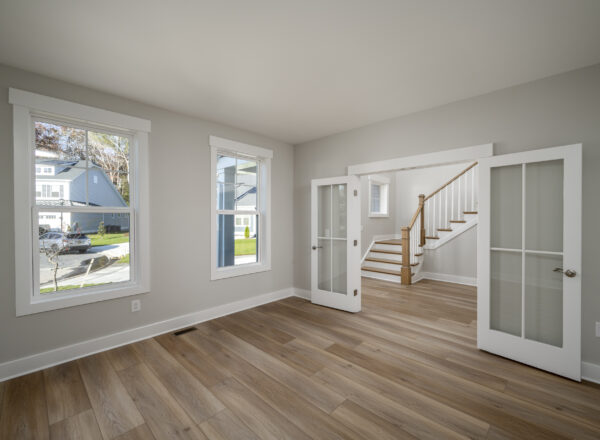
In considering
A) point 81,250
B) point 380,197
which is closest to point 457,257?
point 380,197

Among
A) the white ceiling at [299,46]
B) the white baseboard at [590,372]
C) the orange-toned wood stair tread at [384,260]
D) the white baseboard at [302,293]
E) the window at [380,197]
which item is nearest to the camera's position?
the white ceiling at [299,46]

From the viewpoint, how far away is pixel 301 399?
1.97 meters

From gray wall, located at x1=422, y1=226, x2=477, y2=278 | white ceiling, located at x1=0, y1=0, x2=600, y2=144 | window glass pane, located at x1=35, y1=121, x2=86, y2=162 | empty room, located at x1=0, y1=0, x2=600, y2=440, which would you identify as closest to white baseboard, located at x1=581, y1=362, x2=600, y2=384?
empty room, located at x1=0, y1=0, x2=600, y2=440

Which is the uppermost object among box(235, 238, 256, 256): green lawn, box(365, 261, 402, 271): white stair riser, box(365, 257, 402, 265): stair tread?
box(235, 238, 256, 256): green lawn

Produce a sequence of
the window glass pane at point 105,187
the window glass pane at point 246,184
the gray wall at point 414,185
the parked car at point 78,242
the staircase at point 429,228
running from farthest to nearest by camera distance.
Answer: the gray wall at point 414,185 < the staircase at point 429,228 < the window glass pane at point 246,184 < the window glass pane at point 105,187 < the parked car at point 78,242

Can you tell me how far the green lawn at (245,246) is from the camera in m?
4.01

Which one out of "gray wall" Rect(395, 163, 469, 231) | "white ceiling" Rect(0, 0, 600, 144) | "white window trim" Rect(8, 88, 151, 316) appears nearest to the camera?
"white ceiling" Rect(0, 0, 600, 144)

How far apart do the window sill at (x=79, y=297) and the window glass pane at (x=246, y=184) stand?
1.70 m

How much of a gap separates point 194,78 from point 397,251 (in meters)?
5.36

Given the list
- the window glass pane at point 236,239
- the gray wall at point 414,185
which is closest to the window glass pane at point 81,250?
the window glass pane at point 236,239

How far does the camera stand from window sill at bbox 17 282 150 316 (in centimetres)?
234

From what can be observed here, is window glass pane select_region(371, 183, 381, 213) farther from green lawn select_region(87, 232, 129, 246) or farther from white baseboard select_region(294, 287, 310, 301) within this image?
green lawn select_region(87, 232, 129, 246)

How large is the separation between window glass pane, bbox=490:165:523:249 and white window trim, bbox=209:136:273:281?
2918 mm

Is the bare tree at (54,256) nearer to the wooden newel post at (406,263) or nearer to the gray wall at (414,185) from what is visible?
the wooden newel post at (406,263)
